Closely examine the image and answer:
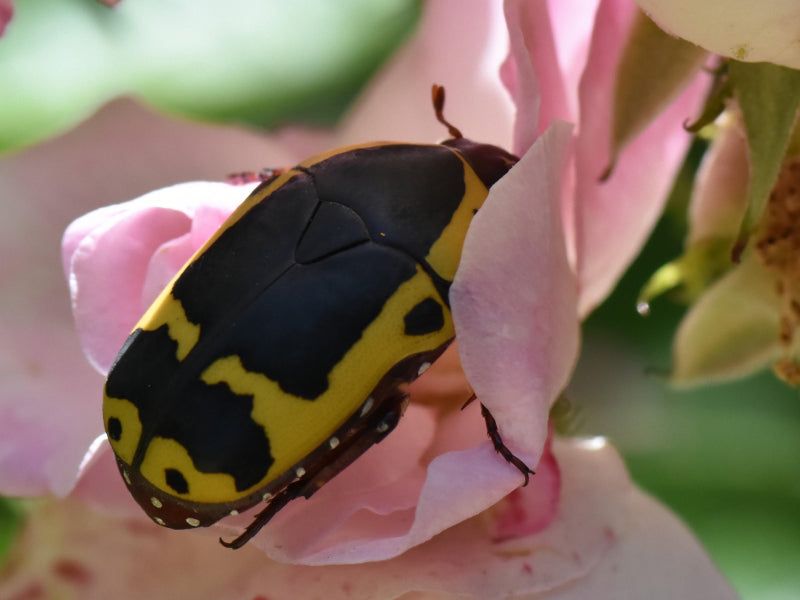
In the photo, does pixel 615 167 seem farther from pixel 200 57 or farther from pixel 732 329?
pixel 200 57

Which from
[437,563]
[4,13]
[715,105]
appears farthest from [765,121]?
[4,13]

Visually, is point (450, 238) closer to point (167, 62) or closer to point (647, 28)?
point (647, 28)

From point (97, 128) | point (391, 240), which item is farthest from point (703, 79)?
point (97, 128)

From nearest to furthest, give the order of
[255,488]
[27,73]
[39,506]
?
[255,488] → [39,506] → [27,73]

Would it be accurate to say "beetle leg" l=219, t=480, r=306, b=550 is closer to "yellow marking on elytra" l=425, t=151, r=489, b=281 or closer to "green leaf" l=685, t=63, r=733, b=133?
"yellow marking on elytra" l=425, t=151, r=489, b=281

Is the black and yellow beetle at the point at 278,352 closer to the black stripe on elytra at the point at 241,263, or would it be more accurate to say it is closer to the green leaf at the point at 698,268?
the black stripe on elytra at the point at 241,263

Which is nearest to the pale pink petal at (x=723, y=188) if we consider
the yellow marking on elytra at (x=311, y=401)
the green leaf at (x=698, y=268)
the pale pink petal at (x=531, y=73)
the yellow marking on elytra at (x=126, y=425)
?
the green leaf at (x=698, y=268)
